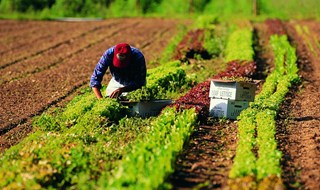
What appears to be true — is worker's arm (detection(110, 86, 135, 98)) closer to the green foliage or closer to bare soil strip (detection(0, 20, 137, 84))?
the green foliage

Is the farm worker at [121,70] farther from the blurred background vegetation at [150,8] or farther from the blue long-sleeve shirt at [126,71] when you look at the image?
the blurred background vegetation at [150,8]

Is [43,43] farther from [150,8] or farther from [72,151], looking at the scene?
[150,8]

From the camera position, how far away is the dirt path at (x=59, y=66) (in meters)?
11.4

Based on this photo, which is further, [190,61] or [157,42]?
[157,42]

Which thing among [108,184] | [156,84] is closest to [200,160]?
[108,184]

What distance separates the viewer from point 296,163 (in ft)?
26.2

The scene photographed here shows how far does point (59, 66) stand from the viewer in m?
17.3

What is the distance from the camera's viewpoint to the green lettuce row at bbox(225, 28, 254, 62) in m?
17.0

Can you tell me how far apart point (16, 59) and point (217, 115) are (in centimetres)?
960

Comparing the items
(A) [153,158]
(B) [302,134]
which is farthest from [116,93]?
(A) [153,158]

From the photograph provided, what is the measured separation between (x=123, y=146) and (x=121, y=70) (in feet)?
7.31

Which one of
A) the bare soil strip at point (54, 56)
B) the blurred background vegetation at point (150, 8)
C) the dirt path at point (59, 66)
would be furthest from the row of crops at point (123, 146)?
the blurred background vegetation at point (150, 8)

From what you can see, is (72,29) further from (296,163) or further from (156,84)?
(296,163)

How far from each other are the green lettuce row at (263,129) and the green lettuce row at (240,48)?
1.39 m
